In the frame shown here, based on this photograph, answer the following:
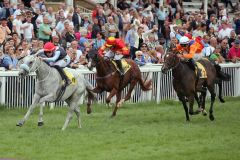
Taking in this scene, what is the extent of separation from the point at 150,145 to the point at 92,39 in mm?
9644

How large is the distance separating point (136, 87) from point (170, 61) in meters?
3.94

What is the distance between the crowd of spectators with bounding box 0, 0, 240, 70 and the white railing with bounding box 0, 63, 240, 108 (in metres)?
0.40

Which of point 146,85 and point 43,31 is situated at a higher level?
point 43,31

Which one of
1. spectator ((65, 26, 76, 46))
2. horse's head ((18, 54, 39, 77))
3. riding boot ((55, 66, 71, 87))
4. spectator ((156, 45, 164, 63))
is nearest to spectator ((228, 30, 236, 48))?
spectator ((156, 45, 164, 63))

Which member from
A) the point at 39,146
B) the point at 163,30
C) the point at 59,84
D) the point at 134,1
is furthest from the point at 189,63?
the point at 134,1

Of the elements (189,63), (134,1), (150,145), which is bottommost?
(150,145)

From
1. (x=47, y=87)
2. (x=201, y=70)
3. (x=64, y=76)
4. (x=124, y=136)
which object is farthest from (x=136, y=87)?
(x=124, y=136)

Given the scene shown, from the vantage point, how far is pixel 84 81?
63.1 feet

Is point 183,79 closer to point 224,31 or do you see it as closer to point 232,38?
point 232,38

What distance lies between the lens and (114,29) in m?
27.1

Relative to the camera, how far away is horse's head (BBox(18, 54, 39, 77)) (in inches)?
709

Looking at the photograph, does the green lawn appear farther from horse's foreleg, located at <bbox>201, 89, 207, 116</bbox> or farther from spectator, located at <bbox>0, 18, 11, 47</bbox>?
spectator, located at <bbox>0, 18, 11, 47</bbox>

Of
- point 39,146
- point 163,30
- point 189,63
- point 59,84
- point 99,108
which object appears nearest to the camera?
point 39,146

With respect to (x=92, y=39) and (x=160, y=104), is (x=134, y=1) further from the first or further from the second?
(x=160, y=104)
